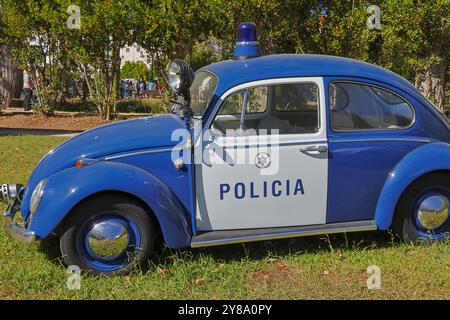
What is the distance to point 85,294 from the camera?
12.9 feet

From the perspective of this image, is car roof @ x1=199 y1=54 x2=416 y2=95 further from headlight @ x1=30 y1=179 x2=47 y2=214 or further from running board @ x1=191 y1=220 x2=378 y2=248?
headlight @ x1=30 y1=179 x2=47 y2=214

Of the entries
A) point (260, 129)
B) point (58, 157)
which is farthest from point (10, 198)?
point (260, 129)

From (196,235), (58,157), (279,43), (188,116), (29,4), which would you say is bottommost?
(196,235)

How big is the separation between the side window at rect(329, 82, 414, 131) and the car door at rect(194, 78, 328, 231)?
0.54ft

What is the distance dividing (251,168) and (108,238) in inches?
50.2


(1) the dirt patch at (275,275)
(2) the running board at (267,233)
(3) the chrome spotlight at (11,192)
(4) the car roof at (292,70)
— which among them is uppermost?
(4) the car roof at (292,70)

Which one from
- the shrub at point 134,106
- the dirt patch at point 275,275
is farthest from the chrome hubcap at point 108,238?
the shrub at point 134,106

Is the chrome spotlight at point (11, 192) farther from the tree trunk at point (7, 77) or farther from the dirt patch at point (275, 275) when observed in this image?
the tree trunk at point (7, 77)

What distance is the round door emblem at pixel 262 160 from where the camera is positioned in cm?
440

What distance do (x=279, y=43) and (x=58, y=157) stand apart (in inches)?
343

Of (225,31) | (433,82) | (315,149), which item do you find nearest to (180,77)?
(315,149)

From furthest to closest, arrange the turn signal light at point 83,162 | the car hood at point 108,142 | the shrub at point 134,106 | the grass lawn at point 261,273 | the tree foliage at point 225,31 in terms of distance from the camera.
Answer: the shrub at point 134,106
the tree foliage at point 225,31
the car hood at point 108,142
the turn signal light at point 83,162
the grass lawn at point 261,273

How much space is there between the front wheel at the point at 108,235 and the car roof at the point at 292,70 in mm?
1265

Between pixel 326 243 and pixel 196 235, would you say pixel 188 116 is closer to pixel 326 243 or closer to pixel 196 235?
pixel 196 235
